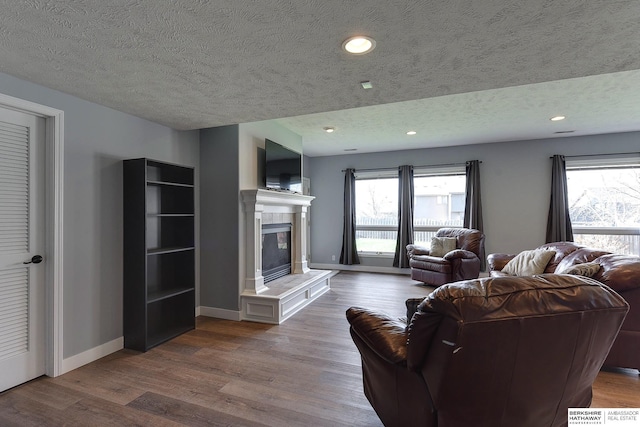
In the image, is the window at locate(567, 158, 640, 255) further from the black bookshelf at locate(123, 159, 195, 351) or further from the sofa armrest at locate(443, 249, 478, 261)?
the black bookshelf at locate(123, 159, 195, 351)

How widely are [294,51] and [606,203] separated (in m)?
6.29

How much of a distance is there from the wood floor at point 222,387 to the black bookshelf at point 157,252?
296mm

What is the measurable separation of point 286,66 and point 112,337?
2.92 m

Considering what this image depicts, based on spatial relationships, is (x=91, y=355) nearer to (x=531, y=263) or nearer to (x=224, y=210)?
(x=224, y=210)

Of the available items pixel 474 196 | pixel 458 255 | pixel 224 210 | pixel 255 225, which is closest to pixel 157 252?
pixel 224 210

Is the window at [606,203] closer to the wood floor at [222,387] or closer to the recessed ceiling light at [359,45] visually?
the wood floor at [222,387]

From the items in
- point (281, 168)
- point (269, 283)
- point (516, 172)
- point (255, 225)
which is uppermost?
point (516, 172)

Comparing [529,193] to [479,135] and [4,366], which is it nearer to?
[479,135]

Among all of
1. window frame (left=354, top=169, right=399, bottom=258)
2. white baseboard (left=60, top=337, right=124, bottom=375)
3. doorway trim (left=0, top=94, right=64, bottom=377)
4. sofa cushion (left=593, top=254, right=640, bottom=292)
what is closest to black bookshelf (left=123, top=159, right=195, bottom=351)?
white baseboard (left=60, top=337, right=124, bottom=375)

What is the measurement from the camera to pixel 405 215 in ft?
21.1

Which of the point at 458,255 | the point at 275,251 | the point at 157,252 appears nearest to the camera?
the point at 157,252

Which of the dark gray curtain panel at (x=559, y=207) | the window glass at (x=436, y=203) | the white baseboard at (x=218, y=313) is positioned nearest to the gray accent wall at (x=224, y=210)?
the white baseboard at (x=218, y=313)

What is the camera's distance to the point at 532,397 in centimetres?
127

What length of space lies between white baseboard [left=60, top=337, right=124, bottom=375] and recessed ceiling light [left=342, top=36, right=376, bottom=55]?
10.7ft
